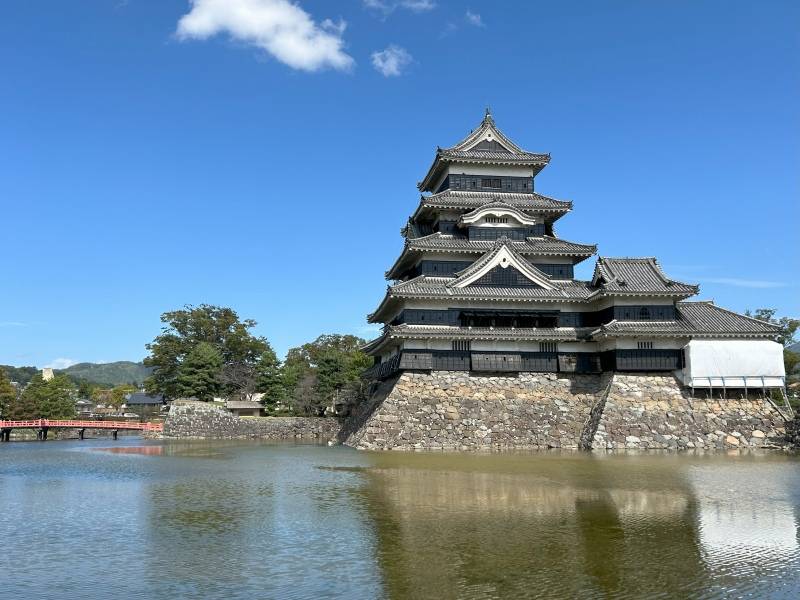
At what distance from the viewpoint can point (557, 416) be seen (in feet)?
106

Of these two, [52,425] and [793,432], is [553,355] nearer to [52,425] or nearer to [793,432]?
[793,432]

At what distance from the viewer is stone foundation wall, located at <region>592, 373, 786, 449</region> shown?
3005 cm

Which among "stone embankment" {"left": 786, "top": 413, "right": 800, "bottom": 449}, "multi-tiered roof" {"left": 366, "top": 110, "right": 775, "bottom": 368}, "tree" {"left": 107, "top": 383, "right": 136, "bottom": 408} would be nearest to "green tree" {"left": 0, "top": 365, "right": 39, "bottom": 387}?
"tree" {"left": 107, "top": 383, "right": 136, "bottom": 408}

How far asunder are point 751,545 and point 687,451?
18.8 metres

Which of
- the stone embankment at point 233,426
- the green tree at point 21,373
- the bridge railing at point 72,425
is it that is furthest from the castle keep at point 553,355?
the green tree at point 21,373

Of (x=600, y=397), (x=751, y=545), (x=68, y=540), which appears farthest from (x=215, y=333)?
(x=751, y=545)

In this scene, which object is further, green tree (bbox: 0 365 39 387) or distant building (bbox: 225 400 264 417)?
green tree (bbox: 0 365 39 387)

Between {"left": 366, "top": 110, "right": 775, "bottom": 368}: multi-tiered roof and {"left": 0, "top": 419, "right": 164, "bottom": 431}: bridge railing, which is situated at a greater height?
{"left": 366, "top": 110, "right": 775, "bottom": 368}: multi-tiered roof

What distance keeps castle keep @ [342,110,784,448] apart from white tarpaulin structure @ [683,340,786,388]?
0.05 metres

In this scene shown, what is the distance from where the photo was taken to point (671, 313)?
32656mm

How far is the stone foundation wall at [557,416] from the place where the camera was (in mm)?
30328

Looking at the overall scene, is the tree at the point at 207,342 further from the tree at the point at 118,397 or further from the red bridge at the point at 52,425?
the tree at the point at 118,397

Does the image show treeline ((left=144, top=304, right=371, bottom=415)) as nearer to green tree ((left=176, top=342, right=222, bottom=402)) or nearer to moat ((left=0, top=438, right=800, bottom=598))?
green tree ((left=176, top=342, right=222, bottom=402))

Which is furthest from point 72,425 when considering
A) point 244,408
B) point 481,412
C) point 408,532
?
point 408,532
